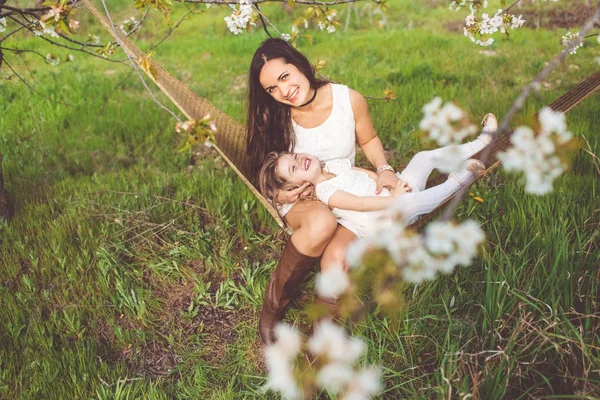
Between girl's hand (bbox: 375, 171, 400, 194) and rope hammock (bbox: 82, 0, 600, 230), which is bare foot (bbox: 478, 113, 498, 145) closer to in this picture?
rope hammock (bbox: 82, 0, 600, 230)

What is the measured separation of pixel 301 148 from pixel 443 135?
2.95 feet

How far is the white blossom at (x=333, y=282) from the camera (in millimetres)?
1399

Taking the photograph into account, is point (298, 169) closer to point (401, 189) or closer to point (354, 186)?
point (354, 186)

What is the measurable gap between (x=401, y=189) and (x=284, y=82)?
0.58 metres

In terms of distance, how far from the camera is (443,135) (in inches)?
50.9

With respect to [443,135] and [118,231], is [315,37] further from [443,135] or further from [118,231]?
[443,135]

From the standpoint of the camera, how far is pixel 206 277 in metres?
2.08

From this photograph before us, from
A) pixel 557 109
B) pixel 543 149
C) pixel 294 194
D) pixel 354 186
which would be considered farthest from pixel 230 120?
pixel 543 149

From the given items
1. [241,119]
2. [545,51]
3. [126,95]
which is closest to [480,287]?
[241,119]

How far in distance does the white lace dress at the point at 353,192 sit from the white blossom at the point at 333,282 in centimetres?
19

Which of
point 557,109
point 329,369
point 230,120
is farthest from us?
point 230,120

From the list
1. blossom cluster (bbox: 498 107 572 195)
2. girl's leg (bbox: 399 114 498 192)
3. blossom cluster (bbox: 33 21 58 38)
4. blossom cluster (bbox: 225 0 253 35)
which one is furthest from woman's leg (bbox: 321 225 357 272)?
blossom cluster (bbox: 33 21 58 38)

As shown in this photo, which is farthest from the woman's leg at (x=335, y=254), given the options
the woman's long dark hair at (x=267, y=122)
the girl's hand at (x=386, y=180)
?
the woman's long dark hair at (x=267, y=122)

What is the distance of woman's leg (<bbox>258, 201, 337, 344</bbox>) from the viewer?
5.70 ft
